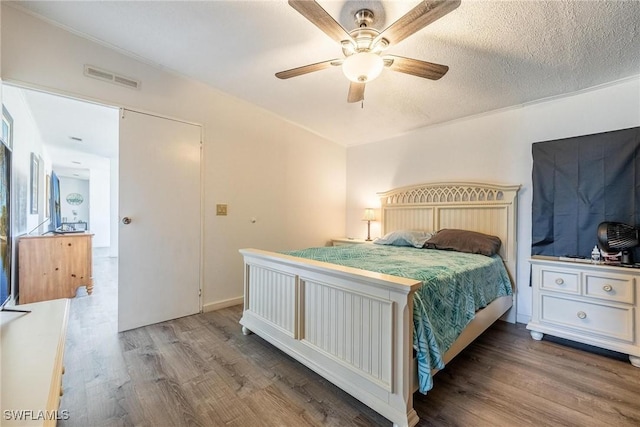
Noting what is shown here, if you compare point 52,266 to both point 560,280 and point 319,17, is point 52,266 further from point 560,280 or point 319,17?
point 560,280

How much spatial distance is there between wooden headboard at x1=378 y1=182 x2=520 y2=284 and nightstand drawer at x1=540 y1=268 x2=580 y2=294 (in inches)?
18.6

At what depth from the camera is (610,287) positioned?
2125 mm

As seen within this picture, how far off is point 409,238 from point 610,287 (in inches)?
66.7

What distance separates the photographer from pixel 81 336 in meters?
2.44

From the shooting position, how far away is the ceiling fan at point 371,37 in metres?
1.36

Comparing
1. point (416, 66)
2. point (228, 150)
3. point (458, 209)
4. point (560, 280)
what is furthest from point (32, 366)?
point (458, 209)

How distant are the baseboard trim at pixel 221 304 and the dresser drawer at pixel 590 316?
319cm

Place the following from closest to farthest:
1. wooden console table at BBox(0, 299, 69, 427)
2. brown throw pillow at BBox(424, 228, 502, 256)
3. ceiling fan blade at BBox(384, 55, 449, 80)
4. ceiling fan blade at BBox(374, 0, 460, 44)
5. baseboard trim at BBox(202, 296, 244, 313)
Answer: wooden console table at BBox(0, 299, 69, 427)
ceiling fan blade at BBox(374, 0, 460, 44)
ceiling fan blade at BBox(384, 55, 449, 80)
brown throw pillow at BBox(424, 228, 502, 256)
baseboard trim at BBox(202, 296, 244, 313)

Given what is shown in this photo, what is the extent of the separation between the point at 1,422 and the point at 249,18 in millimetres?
2382

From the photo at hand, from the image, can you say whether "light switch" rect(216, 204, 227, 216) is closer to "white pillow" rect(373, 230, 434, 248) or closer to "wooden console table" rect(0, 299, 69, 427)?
"wooden console table" rect(0, 299, 69, 427)

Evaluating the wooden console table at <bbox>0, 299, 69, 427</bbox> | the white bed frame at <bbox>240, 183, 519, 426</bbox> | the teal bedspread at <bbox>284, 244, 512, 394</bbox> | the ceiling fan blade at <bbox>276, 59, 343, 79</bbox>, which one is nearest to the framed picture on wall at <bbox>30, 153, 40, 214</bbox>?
the wooden console table at <bbox>0, 299, 69, 427</bbox>

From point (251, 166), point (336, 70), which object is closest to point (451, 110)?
point (336, 70)

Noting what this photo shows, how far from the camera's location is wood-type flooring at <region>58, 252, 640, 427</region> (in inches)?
58.9

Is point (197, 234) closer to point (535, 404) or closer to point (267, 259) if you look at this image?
point (267, 259)
